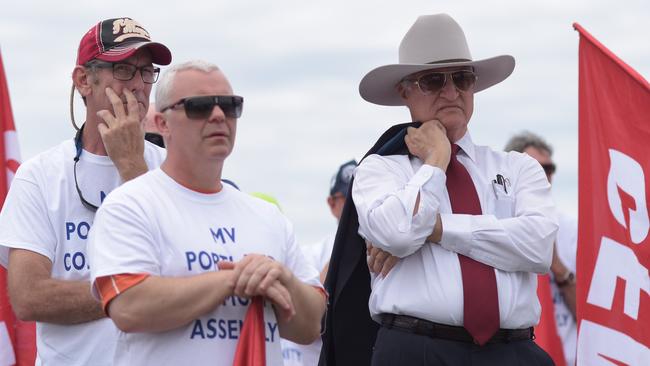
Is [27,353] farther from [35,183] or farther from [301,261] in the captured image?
[301,261]

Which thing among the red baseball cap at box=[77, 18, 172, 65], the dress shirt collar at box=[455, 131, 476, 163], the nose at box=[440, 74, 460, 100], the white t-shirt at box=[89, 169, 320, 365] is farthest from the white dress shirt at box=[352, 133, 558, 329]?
the red baseball cap at box=[77, 18, 172, 65]

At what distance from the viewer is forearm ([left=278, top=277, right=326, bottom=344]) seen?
4.85 meters

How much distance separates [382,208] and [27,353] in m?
2.21

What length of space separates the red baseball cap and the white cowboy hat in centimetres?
119

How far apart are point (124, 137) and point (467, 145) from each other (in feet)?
5.74

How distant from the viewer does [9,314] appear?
6.82 m

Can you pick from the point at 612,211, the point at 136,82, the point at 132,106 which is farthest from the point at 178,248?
the point at 612,211

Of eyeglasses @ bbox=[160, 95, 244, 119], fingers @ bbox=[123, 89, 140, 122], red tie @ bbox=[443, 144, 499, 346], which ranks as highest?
eyeglasses @ bbox=[160, 95, 244, 119]

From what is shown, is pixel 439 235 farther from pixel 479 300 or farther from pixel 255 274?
pixel 255 274

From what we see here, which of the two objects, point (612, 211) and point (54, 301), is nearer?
point (54, 301)

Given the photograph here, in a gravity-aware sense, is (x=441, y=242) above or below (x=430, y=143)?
below

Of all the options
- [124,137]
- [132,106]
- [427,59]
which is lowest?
[124,137]

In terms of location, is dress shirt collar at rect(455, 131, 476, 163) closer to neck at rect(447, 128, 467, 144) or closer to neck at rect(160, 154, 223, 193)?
neck at rect(447, 128, 467, 144)

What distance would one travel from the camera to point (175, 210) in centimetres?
487
